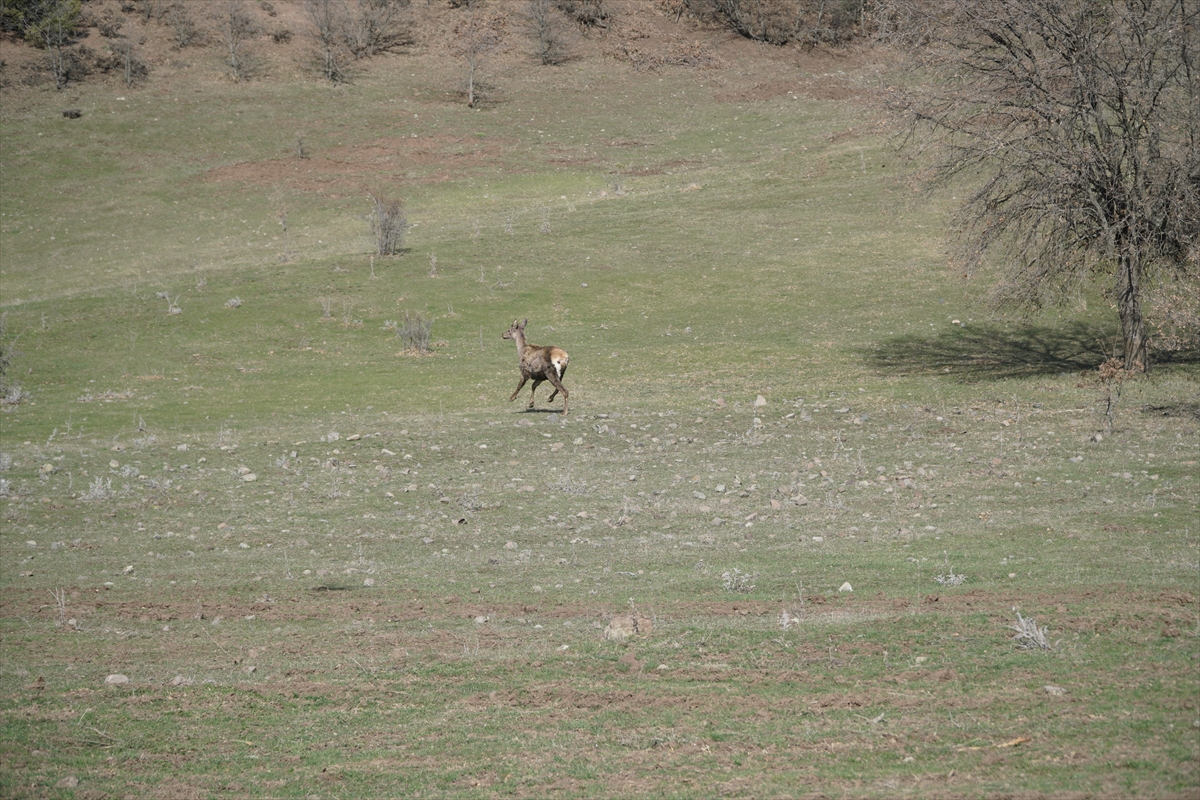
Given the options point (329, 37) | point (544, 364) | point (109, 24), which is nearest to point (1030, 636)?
point (544, 364)

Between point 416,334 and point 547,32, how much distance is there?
49.1 m

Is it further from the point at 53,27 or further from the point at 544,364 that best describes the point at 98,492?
the point at 53,27

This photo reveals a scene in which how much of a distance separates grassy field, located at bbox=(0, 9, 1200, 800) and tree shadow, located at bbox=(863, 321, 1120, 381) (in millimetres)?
161

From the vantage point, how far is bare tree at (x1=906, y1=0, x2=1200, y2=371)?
77.9ft

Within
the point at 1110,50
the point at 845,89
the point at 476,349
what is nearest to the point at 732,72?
the point at 845,89

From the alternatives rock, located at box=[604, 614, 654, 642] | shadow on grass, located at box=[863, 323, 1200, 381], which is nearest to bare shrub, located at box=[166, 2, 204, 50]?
shadow on grass, located at box=[863, 323, 1200, 381]

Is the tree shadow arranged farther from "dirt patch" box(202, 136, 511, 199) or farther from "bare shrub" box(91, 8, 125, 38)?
"bare shrub" box(91, 8, 125, 38)

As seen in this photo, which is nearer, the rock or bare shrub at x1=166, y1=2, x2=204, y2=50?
the rock

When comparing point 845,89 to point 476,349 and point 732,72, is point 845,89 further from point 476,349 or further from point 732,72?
point 476,349

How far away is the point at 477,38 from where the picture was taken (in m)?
76.6

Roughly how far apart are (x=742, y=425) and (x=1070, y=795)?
52.3 ft

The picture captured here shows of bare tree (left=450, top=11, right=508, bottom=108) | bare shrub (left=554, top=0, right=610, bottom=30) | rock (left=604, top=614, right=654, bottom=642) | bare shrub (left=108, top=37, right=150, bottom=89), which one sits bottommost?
rock (left=604, top=614, right=654, bottom=642)

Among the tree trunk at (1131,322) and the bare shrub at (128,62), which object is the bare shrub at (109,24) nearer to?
the bare shrub at (128,62)

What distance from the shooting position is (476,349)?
34125mm
